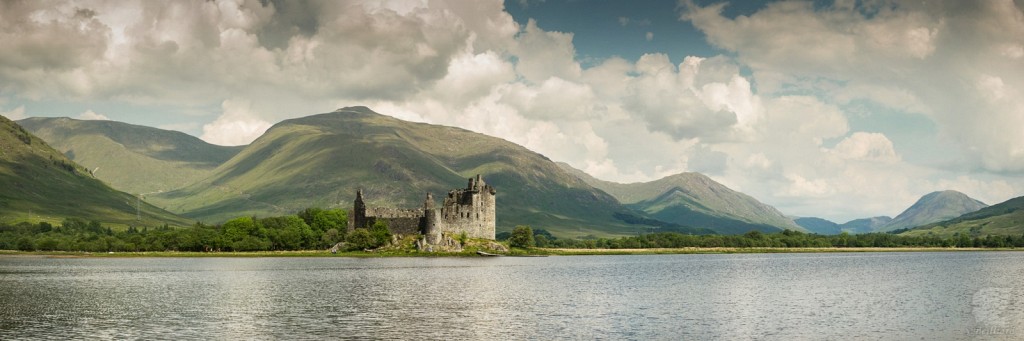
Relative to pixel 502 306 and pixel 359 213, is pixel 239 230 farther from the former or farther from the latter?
pixel 502 306

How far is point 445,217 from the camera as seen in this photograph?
130 meters

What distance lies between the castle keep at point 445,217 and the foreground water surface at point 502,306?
35753 mm

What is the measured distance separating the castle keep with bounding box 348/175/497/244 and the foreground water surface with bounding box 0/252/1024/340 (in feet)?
117

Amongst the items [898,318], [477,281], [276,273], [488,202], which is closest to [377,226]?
[488,202]

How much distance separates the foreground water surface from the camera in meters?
42.6

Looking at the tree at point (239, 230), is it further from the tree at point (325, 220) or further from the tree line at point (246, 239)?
the tree at point (325, 220)

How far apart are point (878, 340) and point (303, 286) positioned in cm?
4695

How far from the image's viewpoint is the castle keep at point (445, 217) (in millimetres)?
126312

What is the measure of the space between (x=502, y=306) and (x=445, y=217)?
7535 centimetres

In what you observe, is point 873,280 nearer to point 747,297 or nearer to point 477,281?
point 747,297

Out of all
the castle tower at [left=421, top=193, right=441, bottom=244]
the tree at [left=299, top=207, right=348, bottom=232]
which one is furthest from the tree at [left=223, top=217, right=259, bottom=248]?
the castle tower at [left=421, top=193, right=441, bottom=244]

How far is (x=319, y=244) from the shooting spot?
142125mm

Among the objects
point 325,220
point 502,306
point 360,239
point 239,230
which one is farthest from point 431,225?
point 502,306

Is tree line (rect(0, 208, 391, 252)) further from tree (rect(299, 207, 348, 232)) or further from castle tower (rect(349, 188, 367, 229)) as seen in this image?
castle tower (rect(349, 188, 367, 229))
